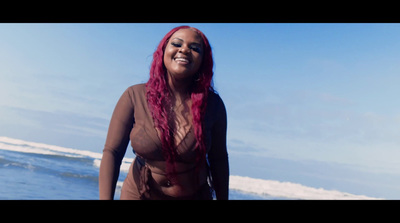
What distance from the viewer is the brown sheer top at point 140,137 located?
1.58m

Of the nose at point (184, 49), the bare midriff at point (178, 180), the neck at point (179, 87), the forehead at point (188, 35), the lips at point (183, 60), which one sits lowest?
the bare midriff at point (178, 180)

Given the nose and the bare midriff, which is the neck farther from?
the bare midriff

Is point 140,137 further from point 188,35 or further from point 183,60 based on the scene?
point 188,35

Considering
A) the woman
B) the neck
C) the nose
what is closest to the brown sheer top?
the woman

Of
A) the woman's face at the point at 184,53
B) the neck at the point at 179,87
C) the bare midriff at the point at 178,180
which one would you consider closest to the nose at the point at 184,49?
the woman's face at the point at 184,53

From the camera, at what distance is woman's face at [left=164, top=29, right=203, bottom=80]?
1.68 metres

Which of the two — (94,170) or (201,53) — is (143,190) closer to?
(201,53)

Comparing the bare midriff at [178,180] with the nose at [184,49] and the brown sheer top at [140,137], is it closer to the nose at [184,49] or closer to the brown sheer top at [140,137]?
the brown sheer top at [140,137]
